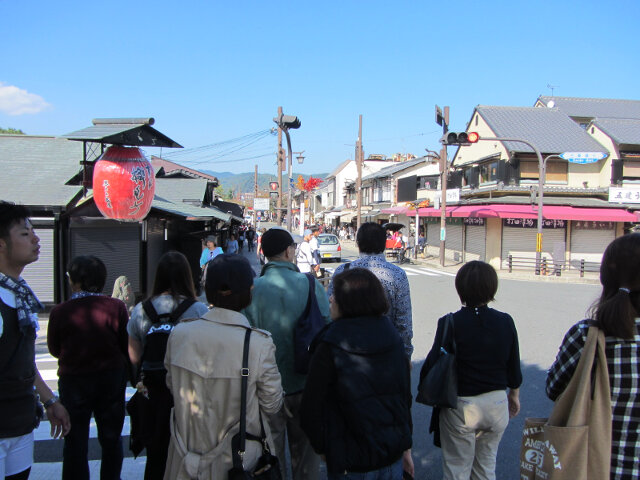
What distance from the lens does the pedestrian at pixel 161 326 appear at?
2.80 meters

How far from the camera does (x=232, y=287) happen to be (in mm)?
2229

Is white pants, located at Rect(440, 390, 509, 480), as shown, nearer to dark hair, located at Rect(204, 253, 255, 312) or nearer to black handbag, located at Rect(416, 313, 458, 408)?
black handbag, located at Rect(416, 313, 458, 408)

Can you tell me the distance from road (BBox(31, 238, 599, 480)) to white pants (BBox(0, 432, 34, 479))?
158cm

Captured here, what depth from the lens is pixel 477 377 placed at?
2773mm

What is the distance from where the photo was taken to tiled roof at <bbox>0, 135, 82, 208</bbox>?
32.6 ft

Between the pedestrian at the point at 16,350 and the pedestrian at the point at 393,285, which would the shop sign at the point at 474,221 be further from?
the pedestrian at the point at 16,350

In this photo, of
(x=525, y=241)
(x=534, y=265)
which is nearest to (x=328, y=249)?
(x=525, y=241)

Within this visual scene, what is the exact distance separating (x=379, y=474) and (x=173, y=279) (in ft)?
5.61

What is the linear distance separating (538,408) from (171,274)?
14.0 ft

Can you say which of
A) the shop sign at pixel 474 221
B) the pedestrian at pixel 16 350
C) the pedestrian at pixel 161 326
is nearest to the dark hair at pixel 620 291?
the pedestrian at pixel 161 326

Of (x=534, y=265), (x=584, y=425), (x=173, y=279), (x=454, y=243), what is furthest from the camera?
(x=454, y=243)

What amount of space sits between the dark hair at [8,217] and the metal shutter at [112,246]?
28.2 feet

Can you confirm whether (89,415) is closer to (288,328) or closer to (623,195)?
(288,328)

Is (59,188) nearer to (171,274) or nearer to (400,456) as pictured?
(171,274)
